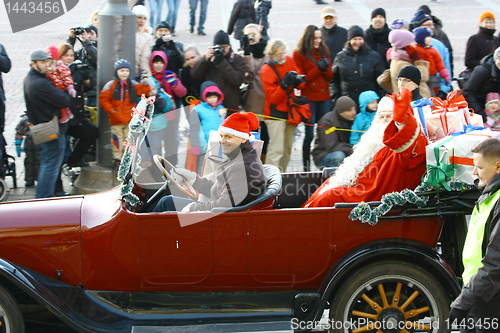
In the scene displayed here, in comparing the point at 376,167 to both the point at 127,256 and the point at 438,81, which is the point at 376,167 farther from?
the point at 438,81

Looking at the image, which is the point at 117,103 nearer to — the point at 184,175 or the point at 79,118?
the point at 79,118

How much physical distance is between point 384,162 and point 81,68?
4347mm

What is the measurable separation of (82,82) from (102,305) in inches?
157

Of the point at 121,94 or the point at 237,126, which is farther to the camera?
the point at 121,94

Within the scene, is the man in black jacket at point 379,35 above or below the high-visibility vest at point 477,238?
above

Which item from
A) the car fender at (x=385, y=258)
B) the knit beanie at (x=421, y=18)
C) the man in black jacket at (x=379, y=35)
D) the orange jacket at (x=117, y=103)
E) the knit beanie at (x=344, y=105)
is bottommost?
the car fender at (x=385, y=258)

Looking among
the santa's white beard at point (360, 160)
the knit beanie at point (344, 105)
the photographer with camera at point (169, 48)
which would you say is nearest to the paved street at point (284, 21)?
the photographer with camera at point (169, 48)

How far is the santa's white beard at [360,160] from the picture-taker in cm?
433

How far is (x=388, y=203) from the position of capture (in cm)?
372

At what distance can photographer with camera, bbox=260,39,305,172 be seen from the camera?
6.77m

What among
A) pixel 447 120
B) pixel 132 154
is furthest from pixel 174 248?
pixel 447 120

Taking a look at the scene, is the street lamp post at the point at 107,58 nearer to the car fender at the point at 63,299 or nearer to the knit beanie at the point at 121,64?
the knit beanie at the point at 121,64

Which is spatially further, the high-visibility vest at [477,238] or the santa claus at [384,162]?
the santa claus at [384,162]

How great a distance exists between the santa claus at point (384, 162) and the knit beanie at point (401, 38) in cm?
300
